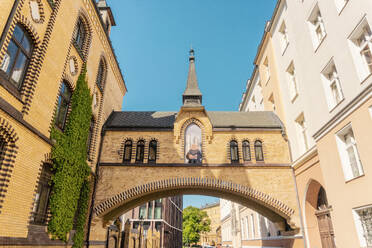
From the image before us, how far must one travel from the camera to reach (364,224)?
8703 mm

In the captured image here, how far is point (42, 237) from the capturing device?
958 cm

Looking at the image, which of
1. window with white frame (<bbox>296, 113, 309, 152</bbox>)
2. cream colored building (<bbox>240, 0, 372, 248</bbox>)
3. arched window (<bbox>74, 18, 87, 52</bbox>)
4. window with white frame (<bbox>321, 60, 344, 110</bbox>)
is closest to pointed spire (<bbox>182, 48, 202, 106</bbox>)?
cream colored building (<bbox>240, 0, 372, 248</bbox>)

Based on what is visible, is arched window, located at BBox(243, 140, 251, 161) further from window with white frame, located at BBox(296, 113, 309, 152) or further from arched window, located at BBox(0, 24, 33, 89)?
arched window, located at BBox(0, 24, 33, 89)

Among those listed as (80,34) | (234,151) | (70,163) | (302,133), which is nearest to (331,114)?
(302,133)

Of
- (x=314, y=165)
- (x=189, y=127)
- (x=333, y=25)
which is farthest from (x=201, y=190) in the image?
(x=333, y=25)

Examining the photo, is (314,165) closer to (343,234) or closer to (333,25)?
(343,234)

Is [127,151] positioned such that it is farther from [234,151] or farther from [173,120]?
[234,151]

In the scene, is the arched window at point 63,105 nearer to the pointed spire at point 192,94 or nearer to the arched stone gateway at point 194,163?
the arched stone gateway at point 194,163

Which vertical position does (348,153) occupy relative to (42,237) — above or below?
above

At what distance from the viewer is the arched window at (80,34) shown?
534 inches

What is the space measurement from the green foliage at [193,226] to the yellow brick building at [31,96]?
208 feet

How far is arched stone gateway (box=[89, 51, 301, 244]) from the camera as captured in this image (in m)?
14.4

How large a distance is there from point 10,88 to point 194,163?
31.7 feet

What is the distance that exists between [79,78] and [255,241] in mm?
20663
